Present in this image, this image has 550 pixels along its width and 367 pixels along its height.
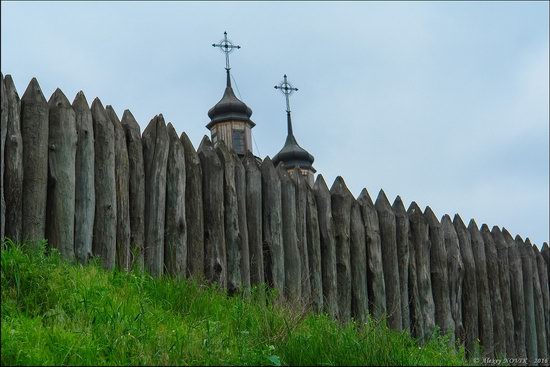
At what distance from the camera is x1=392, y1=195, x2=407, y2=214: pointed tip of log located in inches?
365

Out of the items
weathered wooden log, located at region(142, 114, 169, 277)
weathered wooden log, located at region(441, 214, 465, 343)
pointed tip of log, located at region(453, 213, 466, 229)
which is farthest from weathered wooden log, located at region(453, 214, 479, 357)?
weathered wooden log, located at region(142, 114, 169, 277)

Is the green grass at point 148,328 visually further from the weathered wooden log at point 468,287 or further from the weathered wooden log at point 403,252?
the weathered wooden log at point 468,287

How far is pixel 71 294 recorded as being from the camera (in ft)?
17.5

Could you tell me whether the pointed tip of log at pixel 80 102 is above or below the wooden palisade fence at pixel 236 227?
above

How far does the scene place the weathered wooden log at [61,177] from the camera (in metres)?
6.62

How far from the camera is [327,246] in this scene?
8484mm

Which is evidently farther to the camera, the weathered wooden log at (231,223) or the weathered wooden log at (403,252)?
the weathered wooden log at (403,252)

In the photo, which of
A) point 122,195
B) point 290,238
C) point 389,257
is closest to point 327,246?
point 290,238

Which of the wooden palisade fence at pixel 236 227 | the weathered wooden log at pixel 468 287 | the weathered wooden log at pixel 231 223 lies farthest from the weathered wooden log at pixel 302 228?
the weathered wooden log at pixel 468 287

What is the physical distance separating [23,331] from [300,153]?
103 feet

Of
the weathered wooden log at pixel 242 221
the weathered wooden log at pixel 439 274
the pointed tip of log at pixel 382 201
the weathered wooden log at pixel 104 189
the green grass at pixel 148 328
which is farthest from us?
the weathered wooden log at pixel 439 274

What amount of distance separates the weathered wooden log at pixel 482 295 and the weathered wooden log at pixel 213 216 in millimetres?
3931

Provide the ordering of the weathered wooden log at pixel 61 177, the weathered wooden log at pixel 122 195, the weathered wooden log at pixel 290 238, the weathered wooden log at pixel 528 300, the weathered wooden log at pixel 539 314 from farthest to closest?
1. the weathered wooden log at pixel 539 314
2. the weathered wooden log at pixel 528 300
3. the weathered wooden log at pixel 290 238
4. the weathered wooden log at pixel 122 195
5. the weathered wooden log at pixel 61 177

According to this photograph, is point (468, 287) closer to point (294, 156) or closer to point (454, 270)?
point (454, 270)
